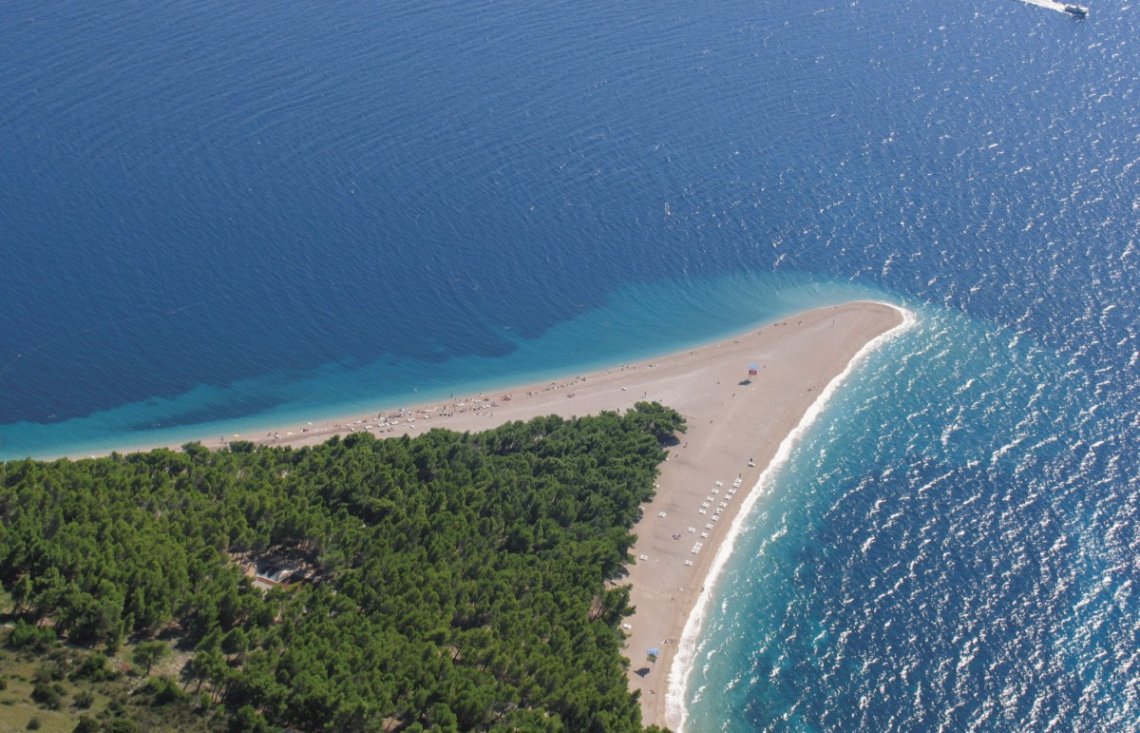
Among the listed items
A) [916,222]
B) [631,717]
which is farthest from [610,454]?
[916,222]

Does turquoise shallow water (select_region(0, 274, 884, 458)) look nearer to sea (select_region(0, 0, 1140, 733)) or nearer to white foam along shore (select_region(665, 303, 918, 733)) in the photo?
sea (select_region(0, 0, 1140, 733))

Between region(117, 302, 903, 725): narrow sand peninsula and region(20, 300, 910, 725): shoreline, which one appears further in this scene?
region(117, 302, 903, 725): narrow sand peninsula

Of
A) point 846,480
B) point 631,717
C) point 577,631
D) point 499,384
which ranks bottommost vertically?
point 631,717

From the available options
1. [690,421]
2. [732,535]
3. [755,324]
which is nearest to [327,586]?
[732,535]

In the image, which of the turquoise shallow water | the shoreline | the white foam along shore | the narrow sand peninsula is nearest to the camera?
the white foam along shore

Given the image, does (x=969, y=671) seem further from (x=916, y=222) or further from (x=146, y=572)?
(x=916, y=222)

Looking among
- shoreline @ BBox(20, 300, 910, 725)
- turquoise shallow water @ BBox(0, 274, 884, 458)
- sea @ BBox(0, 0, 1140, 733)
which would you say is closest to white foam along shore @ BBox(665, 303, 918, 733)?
shoreline @ BBox(20, 300, 910, 725)
